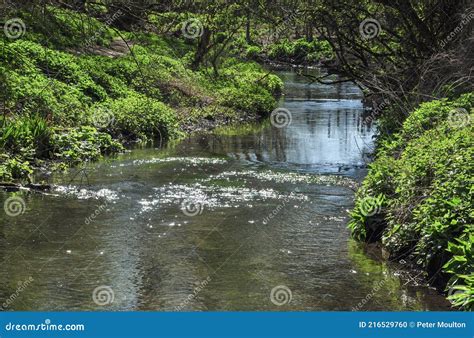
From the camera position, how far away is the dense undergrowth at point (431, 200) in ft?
29.1

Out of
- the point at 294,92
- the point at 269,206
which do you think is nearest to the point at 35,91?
the point at 269,206

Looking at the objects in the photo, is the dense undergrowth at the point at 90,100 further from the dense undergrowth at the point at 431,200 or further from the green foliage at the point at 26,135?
the dense undergrowth at the point at 431,200

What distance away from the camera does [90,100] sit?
75.4ft

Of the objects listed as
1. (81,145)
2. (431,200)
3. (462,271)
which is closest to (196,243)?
(431,200)

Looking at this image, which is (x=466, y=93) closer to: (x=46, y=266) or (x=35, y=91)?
(x=46, y=266)

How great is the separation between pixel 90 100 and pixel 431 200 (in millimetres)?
15569

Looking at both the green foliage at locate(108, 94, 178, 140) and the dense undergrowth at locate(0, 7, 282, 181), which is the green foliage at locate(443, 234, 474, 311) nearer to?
the dense undergrowth at locate(0, 7, 282, 181)

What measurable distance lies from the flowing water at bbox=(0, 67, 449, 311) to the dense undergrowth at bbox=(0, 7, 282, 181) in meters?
1.20

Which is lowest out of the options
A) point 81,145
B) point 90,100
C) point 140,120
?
point 81,145

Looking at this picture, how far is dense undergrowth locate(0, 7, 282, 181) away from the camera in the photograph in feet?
55.9

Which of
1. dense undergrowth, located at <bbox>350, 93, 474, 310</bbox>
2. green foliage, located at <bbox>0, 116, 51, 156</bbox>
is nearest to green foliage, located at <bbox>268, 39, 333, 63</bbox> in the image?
green foliage, located at <bbox>0, 116, 51, 156</bbox>

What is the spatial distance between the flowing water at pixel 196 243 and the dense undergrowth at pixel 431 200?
0.44m

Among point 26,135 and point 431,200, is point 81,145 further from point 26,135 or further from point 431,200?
point 431,200

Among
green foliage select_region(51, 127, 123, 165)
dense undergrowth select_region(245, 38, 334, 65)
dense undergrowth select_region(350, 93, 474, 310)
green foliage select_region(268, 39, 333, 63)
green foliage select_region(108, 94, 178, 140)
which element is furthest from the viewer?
green foliage select_region(268, 39, 333, 63)
